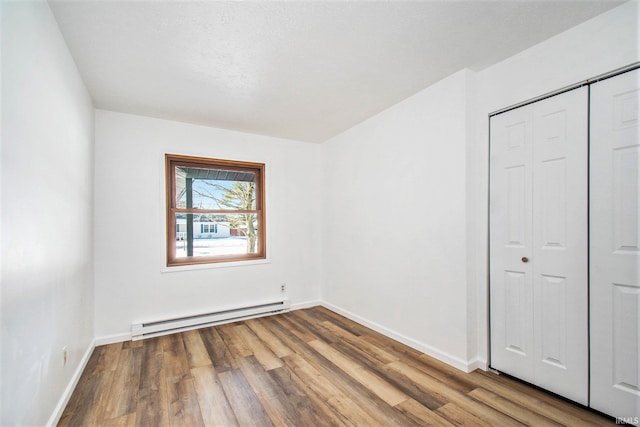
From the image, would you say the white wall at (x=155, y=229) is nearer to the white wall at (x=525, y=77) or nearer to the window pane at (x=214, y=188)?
the window pane at (x=214, y=188)

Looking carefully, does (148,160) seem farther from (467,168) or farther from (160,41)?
(467,168)

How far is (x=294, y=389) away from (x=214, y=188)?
268 centimetres

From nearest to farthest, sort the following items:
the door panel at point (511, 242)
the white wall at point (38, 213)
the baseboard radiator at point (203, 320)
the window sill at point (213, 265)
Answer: the white wall at point (38, 213) → the door panel at point (511, 242) → the baseboard radiator at point (203, 320) → the window sill at point (213, 265)

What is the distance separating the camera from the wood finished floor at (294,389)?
1.84 metres

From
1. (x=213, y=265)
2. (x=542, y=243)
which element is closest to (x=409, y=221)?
(x=542, y=243)

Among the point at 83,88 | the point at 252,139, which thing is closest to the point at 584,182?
the point at 252,139

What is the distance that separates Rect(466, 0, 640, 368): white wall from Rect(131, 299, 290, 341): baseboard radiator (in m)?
2.50

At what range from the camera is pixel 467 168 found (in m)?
2.41

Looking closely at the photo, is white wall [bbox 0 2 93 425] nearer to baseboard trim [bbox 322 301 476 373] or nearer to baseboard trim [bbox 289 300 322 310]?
baseboard trim [bbox 289 300 322 310]

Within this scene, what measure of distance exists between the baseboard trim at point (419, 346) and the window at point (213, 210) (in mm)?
1570

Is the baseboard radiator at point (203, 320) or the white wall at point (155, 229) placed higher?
the white wall at point (155, 229)

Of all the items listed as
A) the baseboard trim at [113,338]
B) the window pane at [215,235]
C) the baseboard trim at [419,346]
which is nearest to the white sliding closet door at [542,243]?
the baseboard trim at [419,346]

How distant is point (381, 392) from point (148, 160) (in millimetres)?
3347

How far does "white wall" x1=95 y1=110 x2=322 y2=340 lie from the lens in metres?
3.11
